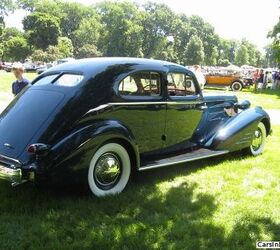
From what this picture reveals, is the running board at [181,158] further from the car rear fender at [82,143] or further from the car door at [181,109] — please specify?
the car rear fender at [82,143]

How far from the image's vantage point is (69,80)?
19.3 ft

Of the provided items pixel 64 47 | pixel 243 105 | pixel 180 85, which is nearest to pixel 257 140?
pixel 243 105

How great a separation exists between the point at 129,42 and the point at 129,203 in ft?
316

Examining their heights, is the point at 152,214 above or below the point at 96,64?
below

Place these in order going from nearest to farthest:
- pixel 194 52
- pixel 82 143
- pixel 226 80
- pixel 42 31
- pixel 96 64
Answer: pixel 82 143 < pixel 96 64 < pixel 226 80 < pixel 42 31 < pixel 194 52

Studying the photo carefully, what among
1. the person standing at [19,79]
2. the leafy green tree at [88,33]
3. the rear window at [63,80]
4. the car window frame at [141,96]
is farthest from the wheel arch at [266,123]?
the leafy green tree at [88,33]

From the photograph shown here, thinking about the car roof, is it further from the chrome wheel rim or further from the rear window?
the chrome wheel rim

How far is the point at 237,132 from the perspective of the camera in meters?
7.58

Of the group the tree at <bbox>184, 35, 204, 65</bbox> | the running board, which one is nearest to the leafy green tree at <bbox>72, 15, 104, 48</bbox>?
the tree at <bbox>184, 35, 204, 65</bbox>

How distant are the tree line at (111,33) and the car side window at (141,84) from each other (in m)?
77.6

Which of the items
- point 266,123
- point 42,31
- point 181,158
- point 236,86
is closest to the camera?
point 181,158

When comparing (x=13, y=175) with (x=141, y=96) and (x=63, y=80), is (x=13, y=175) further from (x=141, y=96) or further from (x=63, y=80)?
(x=141, y=96)

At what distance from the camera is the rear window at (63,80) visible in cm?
578

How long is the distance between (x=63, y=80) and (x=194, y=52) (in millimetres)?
99709
